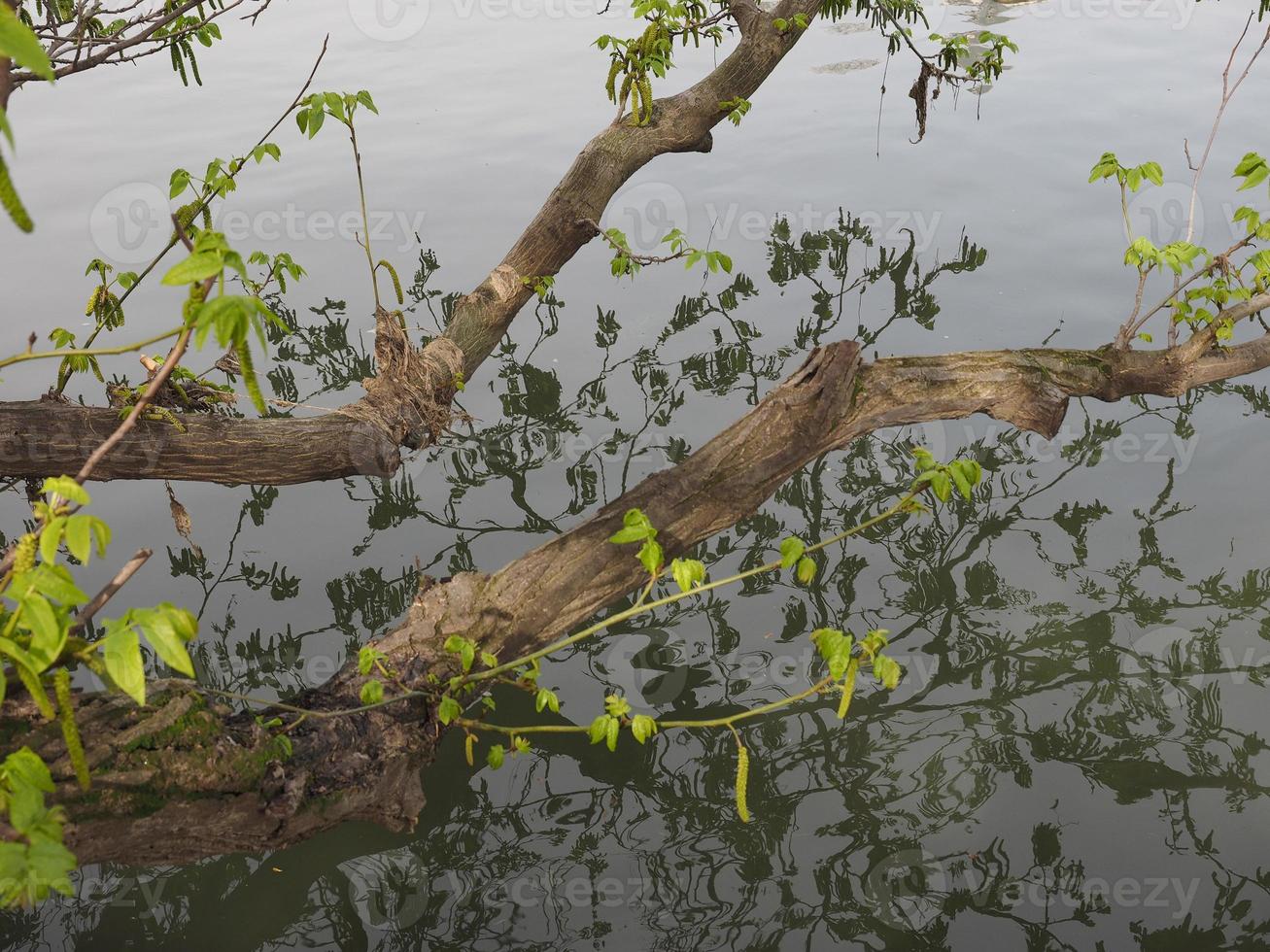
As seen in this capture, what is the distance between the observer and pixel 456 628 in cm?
276

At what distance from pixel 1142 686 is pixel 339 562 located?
8.42 ft

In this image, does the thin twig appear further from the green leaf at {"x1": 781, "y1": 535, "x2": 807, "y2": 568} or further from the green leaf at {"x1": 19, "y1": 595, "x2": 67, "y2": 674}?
the green leaf at {"x1": 781, "y1": 535, "x2": 807, "y2": 568}

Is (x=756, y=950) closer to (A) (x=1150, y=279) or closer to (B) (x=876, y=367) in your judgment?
(B) (x=876, y=367)

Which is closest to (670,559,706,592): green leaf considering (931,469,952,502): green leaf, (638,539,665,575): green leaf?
(638,539,665,575): green leaf

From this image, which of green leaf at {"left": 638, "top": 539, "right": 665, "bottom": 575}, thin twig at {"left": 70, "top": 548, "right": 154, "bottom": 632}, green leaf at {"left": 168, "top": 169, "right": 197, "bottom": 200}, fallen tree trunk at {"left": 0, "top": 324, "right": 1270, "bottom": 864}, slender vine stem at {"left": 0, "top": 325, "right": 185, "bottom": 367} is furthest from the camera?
green leaf at {"left": 168, "top": 169, "right": 197, "bottom": 200}

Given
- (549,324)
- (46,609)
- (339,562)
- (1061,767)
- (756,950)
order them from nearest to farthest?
1. (46,609)
2. (756,950)
3. (1061,767)
4. (339,562)
5. (549,324)

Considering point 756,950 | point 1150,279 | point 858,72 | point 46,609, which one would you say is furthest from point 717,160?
point 46,609

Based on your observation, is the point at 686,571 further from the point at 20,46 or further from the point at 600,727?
the point at 20,46

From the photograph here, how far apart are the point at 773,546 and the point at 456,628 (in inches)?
54.3

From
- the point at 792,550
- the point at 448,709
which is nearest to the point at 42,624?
the point at 448,709

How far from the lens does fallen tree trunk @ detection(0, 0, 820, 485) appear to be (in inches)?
119

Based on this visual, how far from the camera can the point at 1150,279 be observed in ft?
17.9

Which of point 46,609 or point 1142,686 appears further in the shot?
point 1142,686

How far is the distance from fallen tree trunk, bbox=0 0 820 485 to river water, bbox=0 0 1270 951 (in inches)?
22.5
